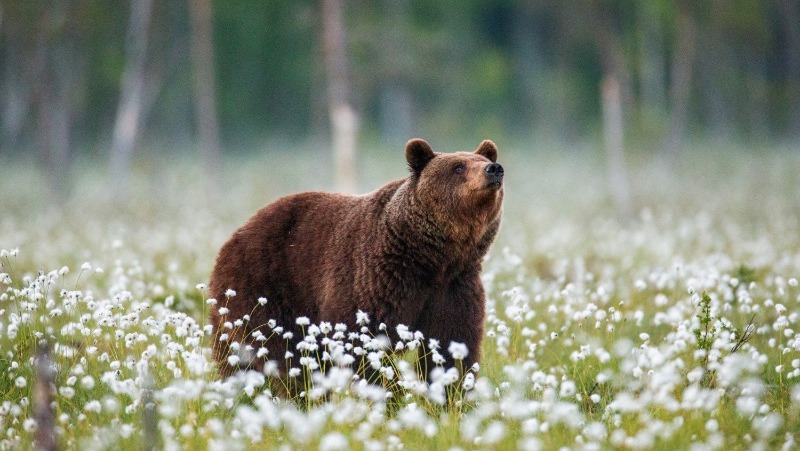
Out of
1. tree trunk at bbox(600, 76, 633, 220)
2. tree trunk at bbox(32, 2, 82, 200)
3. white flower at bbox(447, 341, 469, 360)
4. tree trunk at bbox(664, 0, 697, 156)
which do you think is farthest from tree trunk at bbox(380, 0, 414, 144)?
white flower at bbox(447, 341, 469, 360)

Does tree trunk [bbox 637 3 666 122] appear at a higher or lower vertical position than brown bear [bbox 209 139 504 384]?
higher

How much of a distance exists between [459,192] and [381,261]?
75cm

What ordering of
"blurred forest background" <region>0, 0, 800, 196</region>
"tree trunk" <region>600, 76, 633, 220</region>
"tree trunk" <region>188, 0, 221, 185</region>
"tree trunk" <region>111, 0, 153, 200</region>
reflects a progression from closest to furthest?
"tree trunk" <region>600, 76, 633, 220</region>
"tree trunk" <region>111, 0, 153, 200</region>
"blurred forest background" <region>0, 0, 800, 196</region>
"tree trunk" <region>188, 0, 221, 185</region>

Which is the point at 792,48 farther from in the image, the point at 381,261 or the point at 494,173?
the point at 381,261

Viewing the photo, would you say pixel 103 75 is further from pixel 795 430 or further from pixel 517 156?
pixel 795 430

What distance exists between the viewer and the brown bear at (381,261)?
5953 millimetres

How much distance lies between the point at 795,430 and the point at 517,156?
34298mm

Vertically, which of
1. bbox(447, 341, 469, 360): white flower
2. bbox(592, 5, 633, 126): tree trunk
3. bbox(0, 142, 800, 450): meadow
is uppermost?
bbox(592, 5, 633, 126): tree trunk

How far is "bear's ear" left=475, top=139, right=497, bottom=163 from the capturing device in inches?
264

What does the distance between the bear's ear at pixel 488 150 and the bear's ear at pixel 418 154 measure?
0.47 m

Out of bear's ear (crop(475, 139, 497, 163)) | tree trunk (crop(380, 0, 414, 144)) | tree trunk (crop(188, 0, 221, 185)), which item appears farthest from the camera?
tree trunk (crop(380, 0, 414, 144))

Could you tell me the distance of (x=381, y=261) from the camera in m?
6.00

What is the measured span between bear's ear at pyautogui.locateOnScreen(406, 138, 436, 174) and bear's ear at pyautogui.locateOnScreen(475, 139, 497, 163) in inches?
18.4

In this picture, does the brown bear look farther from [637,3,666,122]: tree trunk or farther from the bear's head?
[637,3,666,122]: tree trunk
